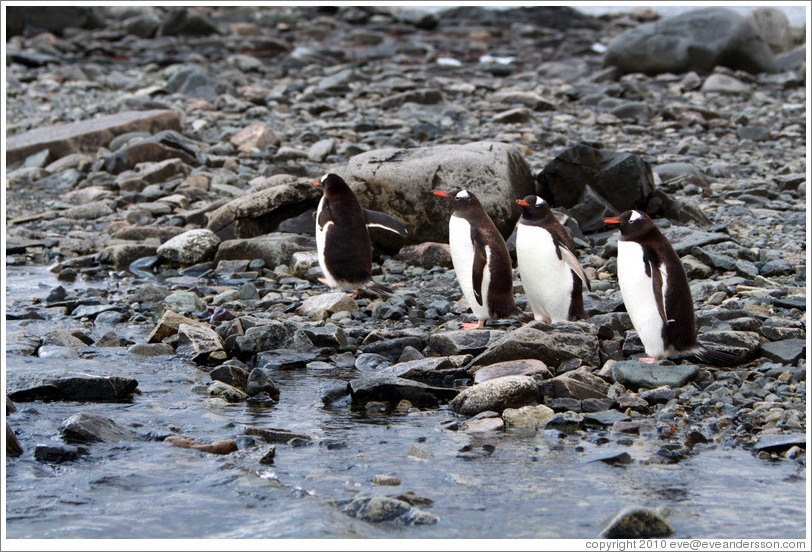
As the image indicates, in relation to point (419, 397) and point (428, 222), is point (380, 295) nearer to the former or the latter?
point (428, 222)

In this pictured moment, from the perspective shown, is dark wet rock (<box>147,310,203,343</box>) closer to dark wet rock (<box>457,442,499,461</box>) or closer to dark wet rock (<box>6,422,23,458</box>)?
dark wet rock (<box>6,422,23,458</box>)

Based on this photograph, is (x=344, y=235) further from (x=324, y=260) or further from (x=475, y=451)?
(x=475, y=451)

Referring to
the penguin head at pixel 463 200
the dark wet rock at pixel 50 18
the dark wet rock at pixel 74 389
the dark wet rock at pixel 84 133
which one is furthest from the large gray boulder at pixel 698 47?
the dark wet rock at pixel 50 18

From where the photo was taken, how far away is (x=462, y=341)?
5.04m

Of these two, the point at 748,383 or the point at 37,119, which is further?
the point at 37,119

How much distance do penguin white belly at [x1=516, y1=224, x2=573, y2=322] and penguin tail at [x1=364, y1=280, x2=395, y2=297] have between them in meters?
1.18

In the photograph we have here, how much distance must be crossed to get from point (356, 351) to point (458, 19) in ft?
76.2

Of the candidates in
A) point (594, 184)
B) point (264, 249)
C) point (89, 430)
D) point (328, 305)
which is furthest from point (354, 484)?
point (594, 184)

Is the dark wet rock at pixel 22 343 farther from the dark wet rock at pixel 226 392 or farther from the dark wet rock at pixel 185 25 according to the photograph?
the dark wet rock at pixel 185 25

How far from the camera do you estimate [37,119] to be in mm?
13516

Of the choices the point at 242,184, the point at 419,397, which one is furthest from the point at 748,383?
the point at 242,184

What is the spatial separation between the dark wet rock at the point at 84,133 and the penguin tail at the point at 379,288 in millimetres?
6249

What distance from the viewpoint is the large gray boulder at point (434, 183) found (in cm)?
727

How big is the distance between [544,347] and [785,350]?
46.9 inches
